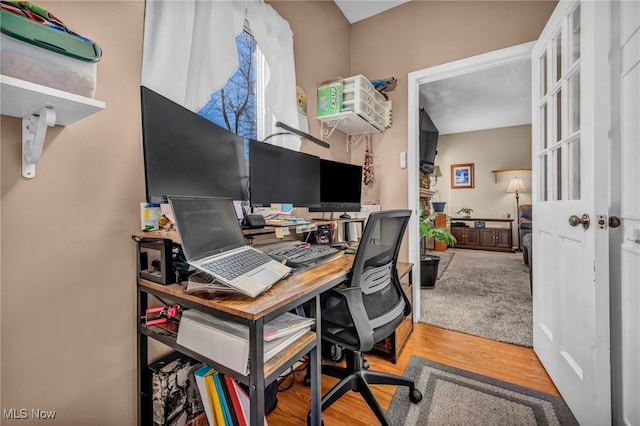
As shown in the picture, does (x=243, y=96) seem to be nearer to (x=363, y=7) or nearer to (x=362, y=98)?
(x=362, y=98)

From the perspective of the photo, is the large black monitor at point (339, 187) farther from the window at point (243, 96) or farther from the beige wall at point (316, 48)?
the window at point (243, 96)

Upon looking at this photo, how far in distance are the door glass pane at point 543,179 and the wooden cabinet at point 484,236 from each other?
176 inches

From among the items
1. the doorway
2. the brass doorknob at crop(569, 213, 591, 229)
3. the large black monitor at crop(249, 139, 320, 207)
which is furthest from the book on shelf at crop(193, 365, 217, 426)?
the doorway

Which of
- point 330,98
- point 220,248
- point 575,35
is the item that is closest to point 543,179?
point 575,35

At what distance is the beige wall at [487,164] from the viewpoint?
5.60 m

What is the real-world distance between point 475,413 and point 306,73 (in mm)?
2291

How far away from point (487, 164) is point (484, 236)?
158 centimetres

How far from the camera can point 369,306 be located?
120 cm

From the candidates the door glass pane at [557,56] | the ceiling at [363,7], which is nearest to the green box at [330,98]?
the ceiling at [363,7]

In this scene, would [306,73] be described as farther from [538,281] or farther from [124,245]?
[538,281]

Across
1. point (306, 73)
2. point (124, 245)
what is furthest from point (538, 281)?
point (124, 245)

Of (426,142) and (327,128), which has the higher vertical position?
(426,142)

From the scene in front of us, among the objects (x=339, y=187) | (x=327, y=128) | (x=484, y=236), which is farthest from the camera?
(x=484, y=236)

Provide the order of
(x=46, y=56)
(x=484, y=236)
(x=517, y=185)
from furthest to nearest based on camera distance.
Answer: (x=484, y=236)
(x=517, y=185)
(x=46, y=56)
